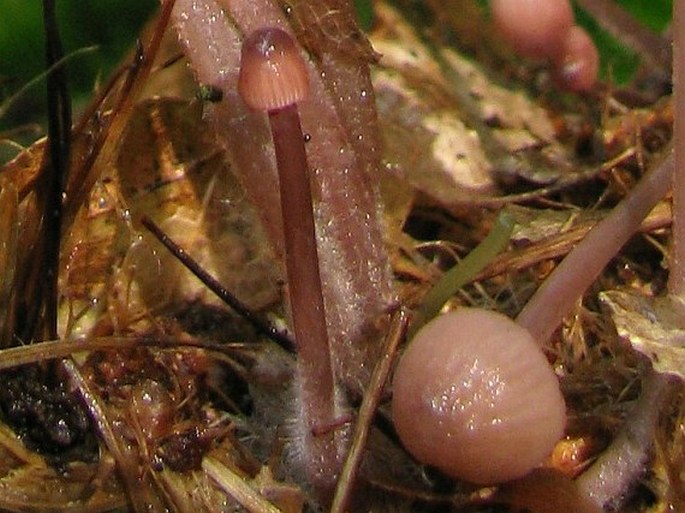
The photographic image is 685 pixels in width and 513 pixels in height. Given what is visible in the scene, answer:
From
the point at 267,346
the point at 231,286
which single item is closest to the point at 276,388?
the point at 267,346

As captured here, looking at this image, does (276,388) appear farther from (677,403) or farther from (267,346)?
(677,403)

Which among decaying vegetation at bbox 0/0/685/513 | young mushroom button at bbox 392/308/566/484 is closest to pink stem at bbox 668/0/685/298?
decaying vegetation at bbox 0/0/685/513

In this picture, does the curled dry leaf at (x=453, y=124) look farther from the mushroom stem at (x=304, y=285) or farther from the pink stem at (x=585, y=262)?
the mushroom stem at (x=304, y=285)

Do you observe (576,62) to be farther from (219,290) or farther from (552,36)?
(219,290)

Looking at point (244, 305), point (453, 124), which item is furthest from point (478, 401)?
point (453, 124)

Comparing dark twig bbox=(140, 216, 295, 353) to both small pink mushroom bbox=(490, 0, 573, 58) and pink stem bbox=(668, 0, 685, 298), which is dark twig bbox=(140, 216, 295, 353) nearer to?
pink stem bbox=(668, 0, 685, 298)

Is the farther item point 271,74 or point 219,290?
point 219,290

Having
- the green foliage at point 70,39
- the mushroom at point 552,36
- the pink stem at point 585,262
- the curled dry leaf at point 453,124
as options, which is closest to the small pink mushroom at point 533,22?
the mushroom at point 552,36
